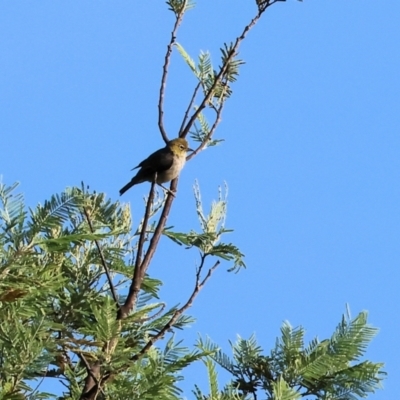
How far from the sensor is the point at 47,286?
261 centimetres

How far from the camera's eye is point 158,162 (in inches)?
288

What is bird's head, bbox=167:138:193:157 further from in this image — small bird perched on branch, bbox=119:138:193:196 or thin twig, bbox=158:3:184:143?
thin twig, bbox=158:3:184:143

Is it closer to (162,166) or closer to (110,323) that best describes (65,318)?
(110,323)

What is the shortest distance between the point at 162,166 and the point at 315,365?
173 inches

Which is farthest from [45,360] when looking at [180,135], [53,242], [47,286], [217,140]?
[217,140]

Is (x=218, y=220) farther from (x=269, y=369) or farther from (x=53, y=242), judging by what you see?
(x=53, y=242)

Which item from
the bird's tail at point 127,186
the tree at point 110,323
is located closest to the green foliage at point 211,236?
the tree at point 110,323

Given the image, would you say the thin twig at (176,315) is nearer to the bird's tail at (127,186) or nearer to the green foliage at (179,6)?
the green foliage at (179,6)

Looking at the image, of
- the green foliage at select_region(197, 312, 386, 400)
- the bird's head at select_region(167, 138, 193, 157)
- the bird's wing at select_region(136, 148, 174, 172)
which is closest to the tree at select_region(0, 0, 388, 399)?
the green foliage at select_region(197, 312, 386, 400)

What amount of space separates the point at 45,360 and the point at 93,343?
0.30m

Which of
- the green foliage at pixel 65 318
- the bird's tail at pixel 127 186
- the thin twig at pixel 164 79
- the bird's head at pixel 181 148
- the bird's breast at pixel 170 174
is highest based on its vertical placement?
the bird's tail at pixel 127 186

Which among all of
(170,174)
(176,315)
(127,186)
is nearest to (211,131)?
(176,315)

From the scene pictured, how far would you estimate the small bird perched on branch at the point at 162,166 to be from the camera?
6355mm

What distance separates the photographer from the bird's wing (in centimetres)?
692
